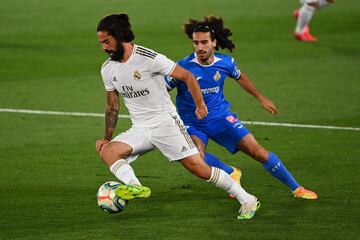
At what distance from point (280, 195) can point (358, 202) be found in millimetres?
978

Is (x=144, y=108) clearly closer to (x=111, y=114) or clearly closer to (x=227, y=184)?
(x=111, y=114)

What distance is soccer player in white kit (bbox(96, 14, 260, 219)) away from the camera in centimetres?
988

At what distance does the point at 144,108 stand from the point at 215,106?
4.24 feet

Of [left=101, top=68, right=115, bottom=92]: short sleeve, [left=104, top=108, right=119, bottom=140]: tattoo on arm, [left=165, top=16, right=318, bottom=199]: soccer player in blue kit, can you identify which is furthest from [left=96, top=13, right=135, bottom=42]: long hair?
[left=165, top=16, right=318, bottom=199]: soccer player in blue kit

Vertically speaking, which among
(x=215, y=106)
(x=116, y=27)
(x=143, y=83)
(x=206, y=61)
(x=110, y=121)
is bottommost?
(x=215, y=106)

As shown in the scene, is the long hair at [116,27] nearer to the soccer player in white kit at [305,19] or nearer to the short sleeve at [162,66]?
the short sleeve at [162,66]

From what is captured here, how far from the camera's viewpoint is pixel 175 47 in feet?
73.7

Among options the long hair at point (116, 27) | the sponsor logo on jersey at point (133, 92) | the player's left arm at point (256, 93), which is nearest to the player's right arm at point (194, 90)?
the sponsor logo on jersey at point (133, 92)

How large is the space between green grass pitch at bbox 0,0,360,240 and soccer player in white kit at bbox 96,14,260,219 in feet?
1.69

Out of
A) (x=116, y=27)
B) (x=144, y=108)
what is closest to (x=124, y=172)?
(x=144, y=108)

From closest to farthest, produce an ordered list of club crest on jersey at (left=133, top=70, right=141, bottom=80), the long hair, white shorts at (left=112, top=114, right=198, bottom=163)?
1. the long hair
2. club crest on jersey at (left=133, top=70, right=141, bottom=80)
3. white shorts at (left=112, top=114, right=198, bottom=163)

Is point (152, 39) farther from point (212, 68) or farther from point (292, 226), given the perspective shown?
point (292, 226)

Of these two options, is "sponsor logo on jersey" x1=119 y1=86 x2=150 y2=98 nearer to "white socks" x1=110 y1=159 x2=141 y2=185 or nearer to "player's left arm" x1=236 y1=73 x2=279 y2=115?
"white socks" x1=110 y1=159 x2=141 y2=185

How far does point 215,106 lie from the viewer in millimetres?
11164
